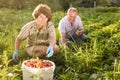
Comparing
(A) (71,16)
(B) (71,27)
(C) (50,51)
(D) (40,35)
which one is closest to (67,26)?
(B) (71,27)

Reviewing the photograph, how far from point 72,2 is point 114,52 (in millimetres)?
14058

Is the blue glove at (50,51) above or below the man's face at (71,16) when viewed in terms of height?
below

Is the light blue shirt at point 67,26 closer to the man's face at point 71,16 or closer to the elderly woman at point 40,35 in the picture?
the man's face at point 71,16

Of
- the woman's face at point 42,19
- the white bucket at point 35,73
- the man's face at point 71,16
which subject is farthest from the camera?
the man's face at point 71,16

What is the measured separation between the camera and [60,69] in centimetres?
536

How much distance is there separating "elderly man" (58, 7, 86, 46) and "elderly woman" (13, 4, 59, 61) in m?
0.94

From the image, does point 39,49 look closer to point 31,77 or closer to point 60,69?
point 60,69

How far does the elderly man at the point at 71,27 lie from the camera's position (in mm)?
6793

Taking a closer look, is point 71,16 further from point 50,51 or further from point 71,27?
point 50,51

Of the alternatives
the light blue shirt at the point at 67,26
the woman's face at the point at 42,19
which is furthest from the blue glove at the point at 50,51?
the light blue shirt at the point at 67,26

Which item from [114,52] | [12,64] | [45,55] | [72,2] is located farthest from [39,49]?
[72,2]

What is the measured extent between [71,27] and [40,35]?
1.51 meters

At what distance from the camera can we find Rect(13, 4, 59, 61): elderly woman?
545cm

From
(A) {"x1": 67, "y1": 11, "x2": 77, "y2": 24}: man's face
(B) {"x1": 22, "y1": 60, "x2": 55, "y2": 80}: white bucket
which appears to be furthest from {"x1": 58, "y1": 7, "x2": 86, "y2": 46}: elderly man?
(B) {"x1": 22, "y1": 60, "x2": 55, "y2": 80}: white bucket
